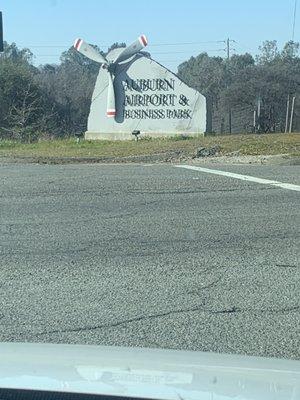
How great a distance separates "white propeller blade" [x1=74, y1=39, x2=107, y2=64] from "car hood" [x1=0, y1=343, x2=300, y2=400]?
3448 centimetres

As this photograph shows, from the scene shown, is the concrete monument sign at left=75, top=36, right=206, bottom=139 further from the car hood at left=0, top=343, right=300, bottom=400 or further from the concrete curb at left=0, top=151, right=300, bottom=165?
the car hood at left=0, top=343, right=300, bottom=400

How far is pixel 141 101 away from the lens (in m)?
36.3

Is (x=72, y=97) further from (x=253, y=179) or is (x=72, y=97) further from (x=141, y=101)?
(x=253, y=179)

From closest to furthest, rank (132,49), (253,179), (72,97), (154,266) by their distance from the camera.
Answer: (154,266) → (253,179) → (132,49) → (72,97)

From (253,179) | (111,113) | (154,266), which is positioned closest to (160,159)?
(253,179)

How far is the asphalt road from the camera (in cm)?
541

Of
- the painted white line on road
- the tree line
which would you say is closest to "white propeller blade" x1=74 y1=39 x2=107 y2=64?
the tree line

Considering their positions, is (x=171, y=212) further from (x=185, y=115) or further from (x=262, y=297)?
(x=185, y=115)

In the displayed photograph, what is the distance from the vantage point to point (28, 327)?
5469mm

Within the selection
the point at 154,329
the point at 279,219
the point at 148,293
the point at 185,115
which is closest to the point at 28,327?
the point at 154,329

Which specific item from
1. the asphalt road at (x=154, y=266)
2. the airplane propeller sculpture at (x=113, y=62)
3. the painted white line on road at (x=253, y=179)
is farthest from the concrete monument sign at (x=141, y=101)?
the asphalt road at (x=154, y=266)

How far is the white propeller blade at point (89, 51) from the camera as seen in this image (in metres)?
37.4

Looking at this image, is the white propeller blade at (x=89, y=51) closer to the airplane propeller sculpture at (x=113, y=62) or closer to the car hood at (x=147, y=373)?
the airplane propeller sculpture at (x=113, y=62)

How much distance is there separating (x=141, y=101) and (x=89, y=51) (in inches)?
200
